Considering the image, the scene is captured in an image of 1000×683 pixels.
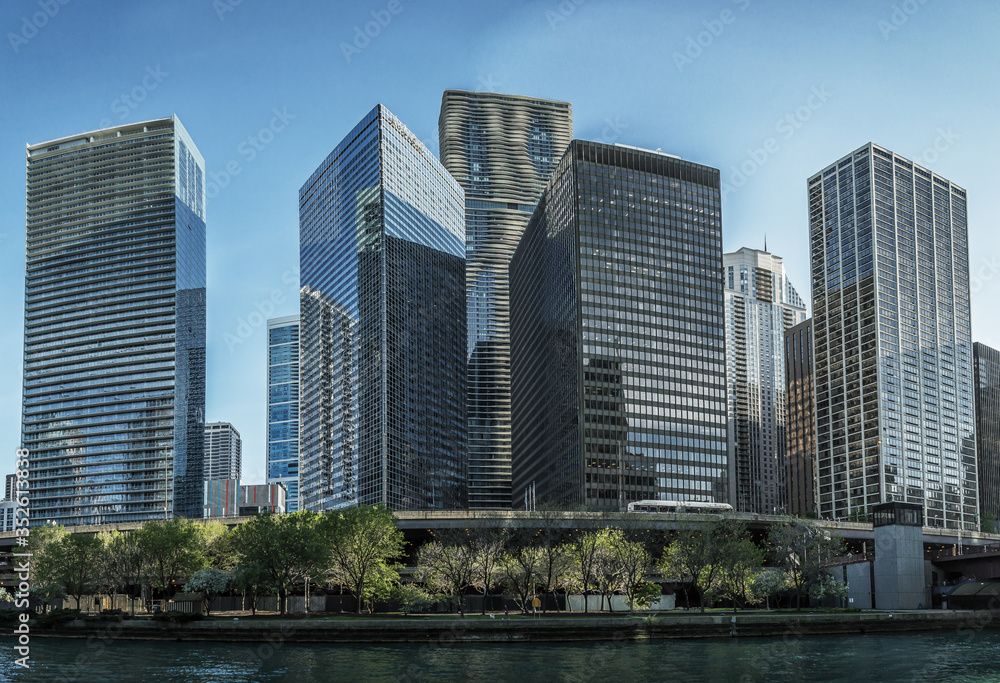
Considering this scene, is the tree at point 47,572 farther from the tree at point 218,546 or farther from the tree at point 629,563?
the tree at point 629,563

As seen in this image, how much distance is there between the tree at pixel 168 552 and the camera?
138750 mm

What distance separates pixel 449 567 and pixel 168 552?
42.6m

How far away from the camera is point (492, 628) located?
108250 millimetres

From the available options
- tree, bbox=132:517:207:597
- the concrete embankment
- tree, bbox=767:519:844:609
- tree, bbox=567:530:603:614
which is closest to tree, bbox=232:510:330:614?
the concrete embankment

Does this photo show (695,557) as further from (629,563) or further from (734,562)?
(629,563)

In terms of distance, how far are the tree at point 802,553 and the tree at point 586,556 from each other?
30545 mm

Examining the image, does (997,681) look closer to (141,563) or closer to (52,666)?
(52,666)

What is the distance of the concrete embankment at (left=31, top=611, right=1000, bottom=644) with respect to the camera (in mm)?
107438

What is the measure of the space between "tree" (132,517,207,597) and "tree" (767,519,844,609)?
298 feet

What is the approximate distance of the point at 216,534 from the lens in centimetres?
16062

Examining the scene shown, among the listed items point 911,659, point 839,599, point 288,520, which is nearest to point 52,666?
point 288,520

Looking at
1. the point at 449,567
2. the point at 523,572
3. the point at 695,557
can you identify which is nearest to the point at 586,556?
the point at 523,572

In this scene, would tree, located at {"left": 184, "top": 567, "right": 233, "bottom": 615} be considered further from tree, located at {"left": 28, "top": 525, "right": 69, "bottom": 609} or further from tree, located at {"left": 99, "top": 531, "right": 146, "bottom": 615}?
tree, located at {"left": 28, "top": 525, "right": 69, "bottom": 609}

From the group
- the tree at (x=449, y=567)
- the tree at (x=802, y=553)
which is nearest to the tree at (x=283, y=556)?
the tree at (x=449, y=567)
